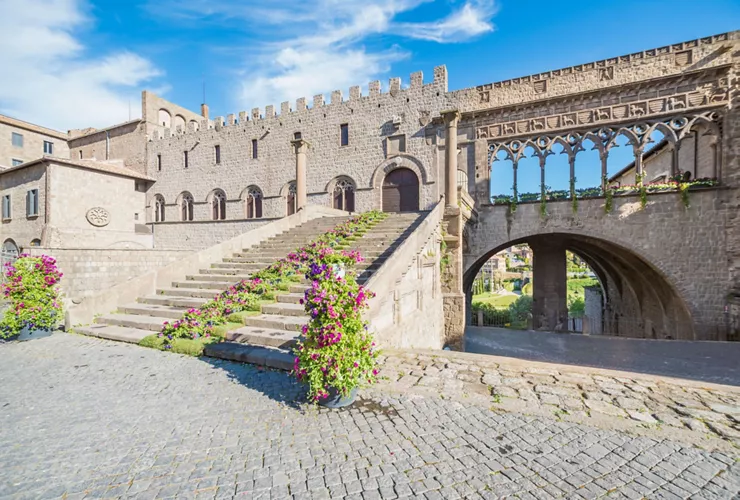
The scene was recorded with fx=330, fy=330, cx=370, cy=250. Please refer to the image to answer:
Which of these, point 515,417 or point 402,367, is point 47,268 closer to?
point 402,367

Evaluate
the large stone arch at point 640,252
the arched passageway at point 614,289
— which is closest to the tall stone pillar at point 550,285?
the arched passageway at point 614,289

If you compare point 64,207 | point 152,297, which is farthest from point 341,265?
point 64,207

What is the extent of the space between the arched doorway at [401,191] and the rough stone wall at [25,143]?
109 ft

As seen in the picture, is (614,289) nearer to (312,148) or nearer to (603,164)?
(603,164)

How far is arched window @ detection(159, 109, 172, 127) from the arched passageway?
1127 inches

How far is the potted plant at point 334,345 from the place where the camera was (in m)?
3.72

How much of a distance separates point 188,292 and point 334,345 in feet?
21.2

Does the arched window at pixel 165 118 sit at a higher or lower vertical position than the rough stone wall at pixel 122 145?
higher

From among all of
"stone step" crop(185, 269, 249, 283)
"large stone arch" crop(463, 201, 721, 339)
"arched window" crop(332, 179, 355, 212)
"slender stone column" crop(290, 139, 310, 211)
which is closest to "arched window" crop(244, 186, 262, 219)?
"arched window" crop(332, 179, 355, 212)

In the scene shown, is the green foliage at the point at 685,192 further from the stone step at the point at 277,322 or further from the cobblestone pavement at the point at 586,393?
the stone step at the point at 277,322

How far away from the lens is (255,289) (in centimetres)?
794

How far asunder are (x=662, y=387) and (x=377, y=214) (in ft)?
35.9

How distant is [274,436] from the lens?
3.24 m

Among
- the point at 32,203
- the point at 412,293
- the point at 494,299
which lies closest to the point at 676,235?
the point at 412,293
